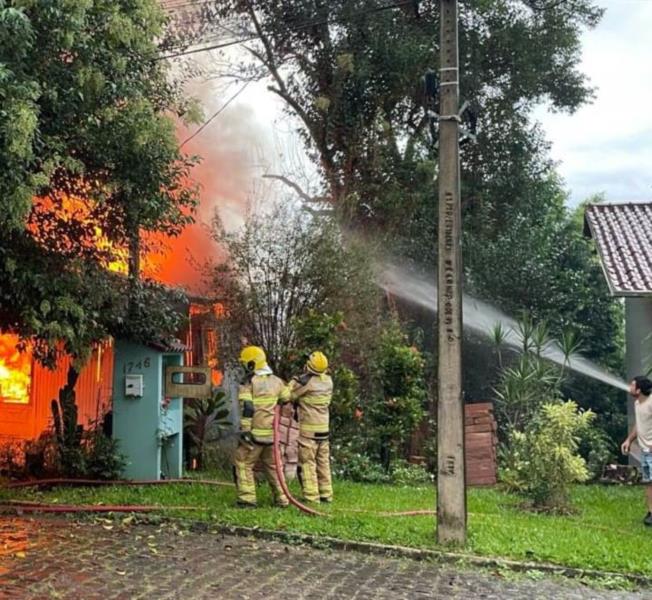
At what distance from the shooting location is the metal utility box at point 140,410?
35.1ft

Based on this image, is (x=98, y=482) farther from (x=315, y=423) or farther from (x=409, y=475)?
(x=409, y=475)

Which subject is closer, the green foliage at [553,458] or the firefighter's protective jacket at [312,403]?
the green foliage at [553,458]

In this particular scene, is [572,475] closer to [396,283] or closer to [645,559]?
[645,559]

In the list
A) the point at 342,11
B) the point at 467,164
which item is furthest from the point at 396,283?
the point at 342,11

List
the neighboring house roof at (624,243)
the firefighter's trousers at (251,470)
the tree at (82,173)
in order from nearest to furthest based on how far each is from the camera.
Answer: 1. the tree at (82,173)
2. the firefighter's trousers at (251,470)
3. the neighboring house roof at (624,243)

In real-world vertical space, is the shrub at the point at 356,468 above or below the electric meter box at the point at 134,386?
below

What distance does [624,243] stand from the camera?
13.4 m

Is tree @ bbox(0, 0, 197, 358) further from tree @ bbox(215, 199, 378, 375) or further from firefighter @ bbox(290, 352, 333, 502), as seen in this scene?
firefighter @ bbox(290, 352, 333, 502)

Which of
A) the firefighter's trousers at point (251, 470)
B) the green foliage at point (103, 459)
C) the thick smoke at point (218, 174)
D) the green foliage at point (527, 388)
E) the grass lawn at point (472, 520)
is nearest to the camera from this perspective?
the grass lawn at point (472, 520)

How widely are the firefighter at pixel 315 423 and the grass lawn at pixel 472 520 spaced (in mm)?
382

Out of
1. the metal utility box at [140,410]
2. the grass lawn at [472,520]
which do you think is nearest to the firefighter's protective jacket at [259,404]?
the grass lawn at [472,520]

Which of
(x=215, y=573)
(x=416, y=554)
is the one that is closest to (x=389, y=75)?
(x=416, y=554)

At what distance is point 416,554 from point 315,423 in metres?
2.61

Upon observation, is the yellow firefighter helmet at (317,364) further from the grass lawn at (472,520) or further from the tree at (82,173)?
the tree at (82,173)
